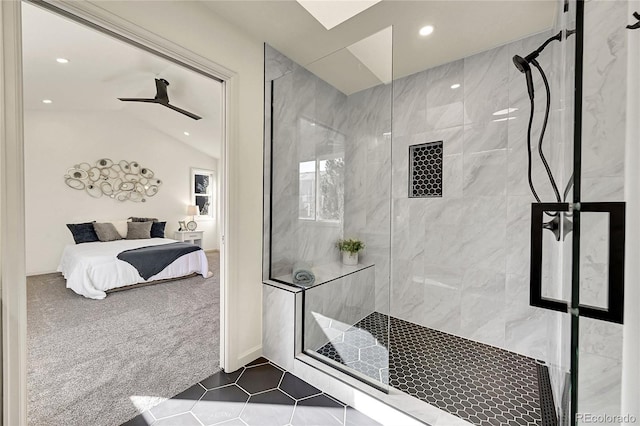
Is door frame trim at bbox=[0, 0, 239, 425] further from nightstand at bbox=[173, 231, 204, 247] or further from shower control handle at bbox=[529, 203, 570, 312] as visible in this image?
nightstand at bbox=[173, 231, 204, 247]

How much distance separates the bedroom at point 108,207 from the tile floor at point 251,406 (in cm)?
16

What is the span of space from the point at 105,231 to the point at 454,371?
600 centimetres

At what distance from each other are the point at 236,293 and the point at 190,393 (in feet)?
2.20

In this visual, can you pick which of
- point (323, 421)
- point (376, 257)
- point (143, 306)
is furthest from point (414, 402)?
point (143, 306)

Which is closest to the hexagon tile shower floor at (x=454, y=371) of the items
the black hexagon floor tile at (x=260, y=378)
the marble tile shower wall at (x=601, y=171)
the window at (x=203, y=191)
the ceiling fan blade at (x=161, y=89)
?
the black hexagon floor tile at (x=260, y=378)

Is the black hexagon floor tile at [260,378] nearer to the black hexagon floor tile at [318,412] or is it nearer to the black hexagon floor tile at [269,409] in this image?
the black hexagon floor tile at [269,409]

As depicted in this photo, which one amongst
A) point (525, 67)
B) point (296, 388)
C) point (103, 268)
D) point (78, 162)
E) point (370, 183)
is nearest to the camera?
point (525, 67)

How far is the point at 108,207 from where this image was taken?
219 inches

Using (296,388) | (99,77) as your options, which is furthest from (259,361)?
(99,77)

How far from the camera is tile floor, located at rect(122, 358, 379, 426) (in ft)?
5.02

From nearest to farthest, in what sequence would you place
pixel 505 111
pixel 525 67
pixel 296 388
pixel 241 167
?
pixel 525 67 < pixel 296 388 < pixel 241 167 < pixel 505 111

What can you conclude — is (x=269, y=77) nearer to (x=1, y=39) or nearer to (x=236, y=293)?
(x=1, y=39)

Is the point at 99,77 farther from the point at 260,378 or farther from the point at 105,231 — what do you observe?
the point at 260,378

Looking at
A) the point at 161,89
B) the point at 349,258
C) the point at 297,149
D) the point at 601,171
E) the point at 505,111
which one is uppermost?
the point at 161,89
